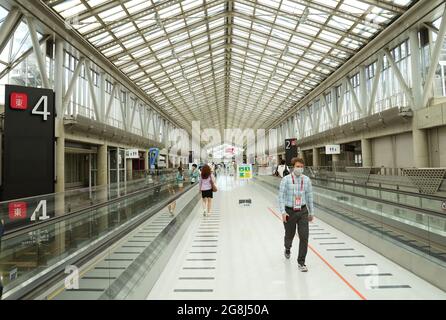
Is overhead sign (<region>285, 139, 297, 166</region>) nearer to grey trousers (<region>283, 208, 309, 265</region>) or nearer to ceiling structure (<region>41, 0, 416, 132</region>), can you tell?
ceiling structure (<region>41, 0, 416, 132</region>)

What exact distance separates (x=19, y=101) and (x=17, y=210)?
3674mm

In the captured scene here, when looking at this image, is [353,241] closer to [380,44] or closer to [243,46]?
[380,44]

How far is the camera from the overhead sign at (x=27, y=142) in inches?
293

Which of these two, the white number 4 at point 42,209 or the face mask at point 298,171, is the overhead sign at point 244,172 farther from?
the white number 4 at point 42,209

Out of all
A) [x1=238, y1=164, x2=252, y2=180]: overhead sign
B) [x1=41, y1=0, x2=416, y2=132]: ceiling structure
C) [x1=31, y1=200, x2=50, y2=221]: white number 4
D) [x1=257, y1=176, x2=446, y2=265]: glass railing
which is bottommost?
[x1=257, y1=176, x2=446, y2=265]: glass railing

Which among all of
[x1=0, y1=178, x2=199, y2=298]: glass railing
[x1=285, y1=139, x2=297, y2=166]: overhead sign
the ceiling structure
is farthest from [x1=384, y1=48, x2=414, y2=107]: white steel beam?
[x1=0, y1=178, x2=199, y2=298]: glass railing

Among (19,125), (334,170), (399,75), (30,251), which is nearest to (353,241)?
(30,251)

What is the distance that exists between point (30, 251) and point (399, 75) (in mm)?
20761

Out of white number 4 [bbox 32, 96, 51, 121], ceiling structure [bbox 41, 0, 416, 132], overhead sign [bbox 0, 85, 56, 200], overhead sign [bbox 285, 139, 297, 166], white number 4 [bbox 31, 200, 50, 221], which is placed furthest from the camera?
overhead sign [bbox 285, 139, 297, 166]

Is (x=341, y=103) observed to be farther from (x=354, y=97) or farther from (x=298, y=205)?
(x=298, y=205)

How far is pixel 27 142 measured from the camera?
766 centimetres

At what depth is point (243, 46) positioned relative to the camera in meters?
28.2

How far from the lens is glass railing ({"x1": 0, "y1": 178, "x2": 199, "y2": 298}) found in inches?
118

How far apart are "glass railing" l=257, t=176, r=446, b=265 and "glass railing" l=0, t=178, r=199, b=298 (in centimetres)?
477
